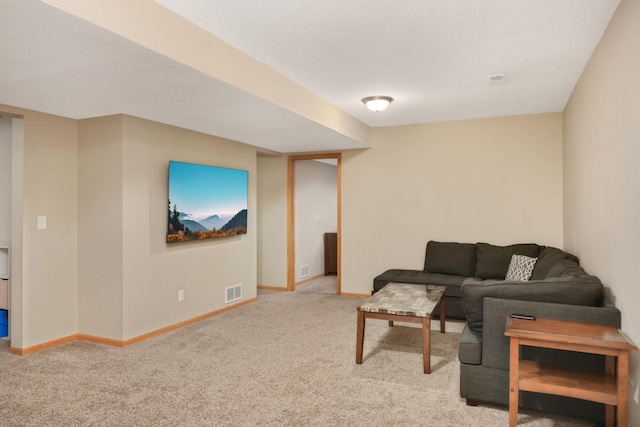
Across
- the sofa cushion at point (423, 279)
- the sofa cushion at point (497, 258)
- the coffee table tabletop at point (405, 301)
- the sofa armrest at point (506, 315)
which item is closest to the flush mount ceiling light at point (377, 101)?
the coffee table tabletop at point (405, 301)

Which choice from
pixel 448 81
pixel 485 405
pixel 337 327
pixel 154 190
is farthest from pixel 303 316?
pixel 448 81

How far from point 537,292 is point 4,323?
14.9 feet

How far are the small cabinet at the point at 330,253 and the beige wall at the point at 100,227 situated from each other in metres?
4.38

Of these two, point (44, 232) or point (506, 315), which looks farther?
point (44, 232)

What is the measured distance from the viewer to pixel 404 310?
330 cm

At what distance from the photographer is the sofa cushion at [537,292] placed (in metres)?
2.52

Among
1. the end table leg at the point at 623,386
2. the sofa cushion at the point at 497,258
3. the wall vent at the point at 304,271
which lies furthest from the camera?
the wall vent at the point at 304,271

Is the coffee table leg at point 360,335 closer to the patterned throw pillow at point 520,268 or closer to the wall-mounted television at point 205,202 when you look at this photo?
the patterned throw pillow at point 520,268

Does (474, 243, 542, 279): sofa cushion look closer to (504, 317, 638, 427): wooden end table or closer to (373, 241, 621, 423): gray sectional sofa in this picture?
(373, 241, 621, 423): gray sectional sofa

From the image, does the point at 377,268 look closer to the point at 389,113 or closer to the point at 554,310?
the point at 389,113

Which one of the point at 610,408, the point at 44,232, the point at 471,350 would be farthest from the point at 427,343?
Result: the point at 44,232

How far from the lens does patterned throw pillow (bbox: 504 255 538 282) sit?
4277mm

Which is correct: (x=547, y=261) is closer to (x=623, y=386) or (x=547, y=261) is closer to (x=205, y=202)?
(x=623, y=386)

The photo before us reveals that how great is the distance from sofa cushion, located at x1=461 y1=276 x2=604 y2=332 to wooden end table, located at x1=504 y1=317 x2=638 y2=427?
0.18 metres
